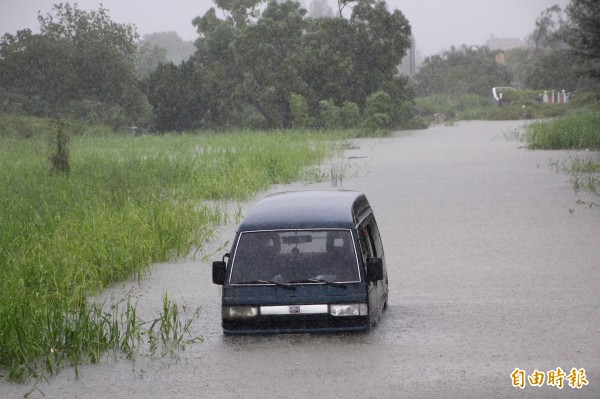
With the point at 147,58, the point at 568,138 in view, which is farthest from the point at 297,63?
the point at 147,58

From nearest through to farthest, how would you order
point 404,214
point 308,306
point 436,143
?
point 308,306 < point 404,214 < point 436,143

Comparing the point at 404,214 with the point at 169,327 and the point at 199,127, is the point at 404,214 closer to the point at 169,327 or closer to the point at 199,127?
the point at 169,327

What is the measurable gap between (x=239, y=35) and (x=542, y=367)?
6431 centimetres

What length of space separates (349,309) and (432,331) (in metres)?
1.30

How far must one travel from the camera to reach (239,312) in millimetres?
9992

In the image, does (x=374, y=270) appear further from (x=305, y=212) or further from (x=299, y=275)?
(x=305, y=212)

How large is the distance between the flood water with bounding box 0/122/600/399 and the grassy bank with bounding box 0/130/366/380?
1.31 feet

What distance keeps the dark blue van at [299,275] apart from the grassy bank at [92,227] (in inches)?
46.2

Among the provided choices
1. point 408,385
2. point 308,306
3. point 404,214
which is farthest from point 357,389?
point 404,214

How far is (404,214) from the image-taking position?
22.9 meters

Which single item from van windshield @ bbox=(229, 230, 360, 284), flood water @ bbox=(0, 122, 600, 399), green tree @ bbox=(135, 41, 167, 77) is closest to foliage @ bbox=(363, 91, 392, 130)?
flood water @ bbox=(0, 122, 600, 399)

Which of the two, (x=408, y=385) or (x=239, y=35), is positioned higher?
(x=239, y=35)

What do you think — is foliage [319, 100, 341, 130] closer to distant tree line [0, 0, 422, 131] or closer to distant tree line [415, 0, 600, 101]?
distant tree line [0, 0, 422, 131]

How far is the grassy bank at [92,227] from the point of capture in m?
10.1
